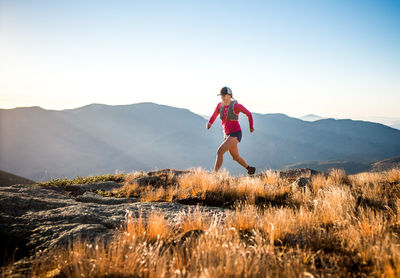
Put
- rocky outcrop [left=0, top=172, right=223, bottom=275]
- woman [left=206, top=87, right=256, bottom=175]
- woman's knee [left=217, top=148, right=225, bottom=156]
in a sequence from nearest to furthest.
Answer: rocky outcrop [left=0, top=172, right=223, bottom=275], woman's knee [left=217, top=148, right=225, bottom=156], woman [left=206, top=87, right=256, bottom=175]

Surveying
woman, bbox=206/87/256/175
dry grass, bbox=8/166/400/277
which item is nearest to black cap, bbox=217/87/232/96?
woman, bbox=206/87/256/175

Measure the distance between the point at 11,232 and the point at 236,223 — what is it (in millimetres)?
2633

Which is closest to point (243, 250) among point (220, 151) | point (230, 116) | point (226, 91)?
point (220, 151)

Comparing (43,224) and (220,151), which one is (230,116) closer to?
(220,151)

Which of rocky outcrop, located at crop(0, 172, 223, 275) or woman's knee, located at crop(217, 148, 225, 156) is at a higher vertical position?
woman's knee, located at crop(217, 148, 225, 156)

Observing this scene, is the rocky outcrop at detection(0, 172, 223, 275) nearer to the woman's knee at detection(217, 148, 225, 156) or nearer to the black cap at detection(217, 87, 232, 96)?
the woman's knee at detection(217, 148, 225, 156)

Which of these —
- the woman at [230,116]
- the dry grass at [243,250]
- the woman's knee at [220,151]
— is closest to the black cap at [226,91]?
the woman at [230,116]

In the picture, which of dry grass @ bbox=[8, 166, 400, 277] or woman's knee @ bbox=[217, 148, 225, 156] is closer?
Result: dry grass @ bbox=[8, 166, 400, 277]

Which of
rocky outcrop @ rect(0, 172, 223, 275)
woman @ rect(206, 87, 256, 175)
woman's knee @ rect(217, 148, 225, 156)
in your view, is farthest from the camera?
woman @ rect(206, 87, 256, 175)

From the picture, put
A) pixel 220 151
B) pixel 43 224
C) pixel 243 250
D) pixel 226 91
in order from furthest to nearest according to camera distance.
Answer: pixel 226 91 < pixel 220 151 < pixel 43 224 < pixel 243 250

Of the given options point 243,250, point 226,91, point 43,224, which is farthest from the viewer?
point 226,91

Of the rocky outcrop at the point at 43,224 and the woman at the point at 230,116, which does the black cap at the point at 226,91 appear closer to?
the woman at the point at 230,116

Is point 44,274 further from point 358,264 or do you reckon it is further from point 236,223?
point 358,264

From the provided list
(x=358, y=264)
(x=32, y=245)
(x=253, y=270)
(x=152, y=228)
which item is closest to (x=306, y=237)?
(x=358, y=264)
